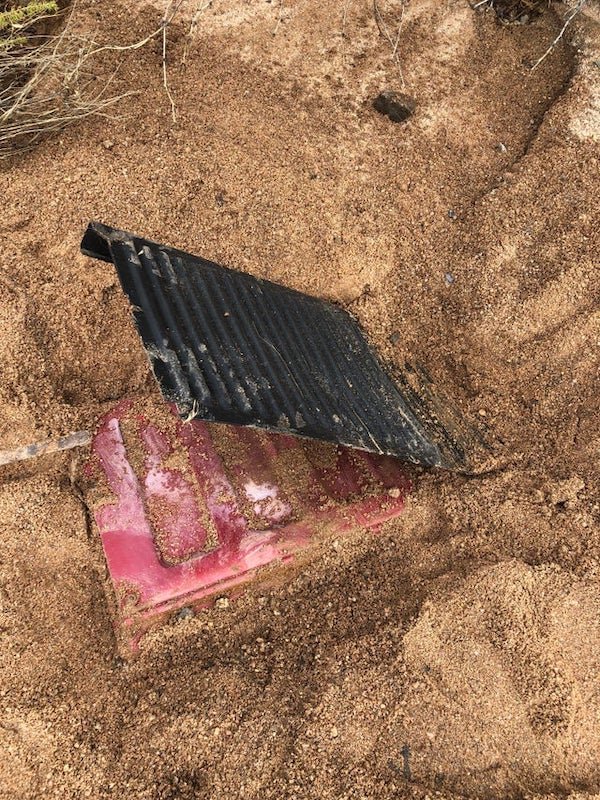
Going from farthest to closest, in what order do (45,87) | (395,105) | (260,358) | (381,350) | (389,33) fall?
(389,33) → (395,105) → (45,87) → (381,350) → (260,358)

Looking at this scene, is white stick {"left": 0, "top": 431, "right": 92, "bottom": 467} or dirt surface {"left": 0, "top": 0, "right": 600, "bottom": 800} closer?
dirt surface {"left": 0, "top": 0, "right": 600, "bottom": 800}

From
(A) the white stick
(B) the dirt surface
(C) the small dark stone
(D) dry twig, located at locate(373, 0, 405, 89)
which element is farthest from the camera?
(D) dry twig, located at locate(373, 0, 405, 89)

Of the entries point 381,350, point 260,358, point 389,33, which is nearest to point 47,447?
point 260,358

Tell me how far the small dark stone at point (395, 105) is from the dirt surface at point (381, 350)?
5 cm

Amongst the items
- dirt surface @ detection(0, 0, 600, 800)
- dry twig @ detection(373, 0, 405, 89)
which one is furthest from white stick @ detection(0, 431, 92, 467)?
dry twig @ detection(373, 0, 405, 89)

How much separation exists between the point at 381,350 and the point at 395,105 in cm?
139

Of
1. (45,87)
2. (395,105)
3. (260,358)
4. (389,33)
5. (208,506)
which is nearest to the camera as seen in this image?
(260,358)

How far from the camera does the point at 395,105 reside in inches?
116

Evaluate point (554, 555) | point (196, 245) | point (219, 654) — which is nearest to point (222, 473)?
point (219, 654)

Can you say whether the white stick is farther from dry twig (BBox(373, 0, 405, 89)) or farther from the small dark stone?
dry twig (BBox(373, 0, 405, 89))

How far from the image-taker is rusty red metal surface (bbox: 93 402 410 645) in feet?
6.11

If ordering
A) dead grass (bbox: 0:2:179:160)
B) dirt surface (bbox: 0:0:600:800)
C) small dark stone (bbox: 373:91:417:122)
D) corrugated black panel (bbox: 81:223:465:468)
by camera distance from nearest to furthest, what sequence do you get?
corrugated black panel (bbox: 81:223:465:468) → dirt surface (bbox: 0:0:600:800) → dead grass (bbox: 0:2:179:160) → small dark stone (bbox: 373:91:417:122)

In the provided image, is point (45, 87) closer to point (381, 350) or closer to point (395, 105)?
point (395, 105)

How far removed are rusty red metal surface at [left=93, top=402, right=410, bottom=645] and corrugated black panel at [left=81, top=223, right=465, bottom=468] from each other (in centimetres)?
25
